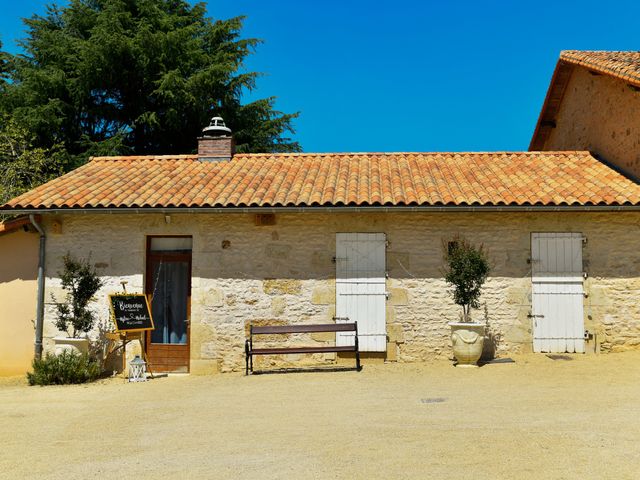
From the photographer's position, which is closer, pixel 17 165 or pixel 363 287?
pixel 363 287

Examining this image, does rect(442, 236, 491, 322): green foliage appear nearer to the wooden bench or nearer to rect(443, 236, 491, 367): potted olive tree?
rect(443, 236, 491, 367): potted olive tree

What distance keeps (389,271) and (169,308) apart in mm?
3731

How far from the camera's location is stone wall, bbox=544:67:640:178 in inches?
419

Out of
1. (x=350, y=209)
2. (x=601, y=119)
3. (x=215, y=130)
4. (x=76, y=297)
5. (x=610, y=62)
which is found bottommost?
(x=76, y=297)

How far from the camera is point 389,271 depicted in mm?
9305

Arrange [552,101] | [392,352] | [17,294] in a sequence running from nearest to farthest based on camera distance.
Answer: [392,352]
[17,294]
[552,101]

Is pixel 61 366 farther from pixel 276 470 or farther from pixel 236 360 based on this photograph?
pixel 276 470

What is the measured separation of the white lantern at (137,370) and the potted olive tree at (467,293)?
15.5ft

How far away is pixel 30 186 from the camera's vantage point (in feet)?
51.4

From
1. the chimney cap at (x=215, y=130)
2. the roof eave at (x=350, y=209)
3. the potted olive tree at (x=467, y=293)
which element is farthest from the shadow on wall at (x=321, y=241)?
the chimney cap at (x=215, y=130)

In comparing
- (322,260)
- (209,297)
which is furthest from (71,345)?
(322,260)

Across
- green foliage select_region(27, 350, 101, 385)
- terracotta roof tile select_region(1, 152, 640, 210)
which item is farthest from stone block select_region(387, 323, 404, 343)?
green foliage select_region(27, 350, 101, 385)

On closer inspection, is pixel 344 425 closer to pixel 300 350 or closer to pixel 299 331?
pixel 300 350

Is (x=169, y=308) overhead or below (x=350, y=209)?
below
